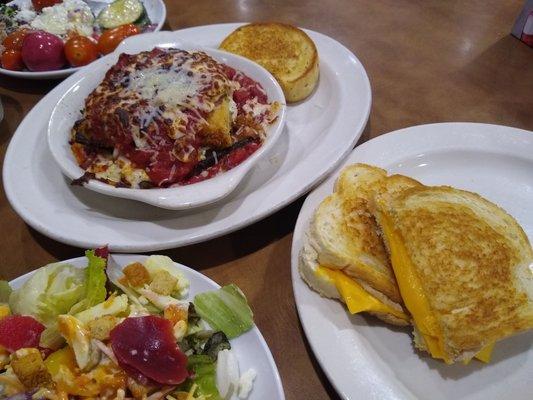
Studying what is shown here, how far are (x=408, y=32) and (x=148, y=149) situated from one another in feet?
6.75

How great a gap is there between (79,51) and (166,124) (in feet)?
4.13

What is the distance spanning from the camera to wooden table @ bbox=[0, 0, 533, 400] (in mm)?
1708

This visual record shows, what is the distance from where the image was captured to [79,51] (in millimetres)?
2684

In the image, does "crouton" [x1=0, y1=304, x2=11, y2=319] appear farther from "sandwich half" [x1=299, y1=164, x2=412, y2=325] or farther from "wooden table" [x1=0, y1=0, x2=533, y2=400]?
"sandwich half" [x1=299, y1=164, x2=412, y2=325]

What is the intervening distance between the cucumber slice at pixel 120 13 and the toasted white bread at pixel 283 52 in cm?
90

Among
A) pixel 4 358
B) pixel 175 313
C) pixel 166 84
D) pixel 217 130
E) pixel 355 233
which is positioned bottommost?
pixel 4 358

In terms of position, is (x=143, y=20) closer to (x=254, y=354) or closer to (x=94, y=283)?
(x=94, y=283)

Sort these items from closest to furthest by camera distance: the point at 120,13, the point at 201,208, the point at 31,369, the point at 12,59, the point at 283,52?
the point at 31,369, the point at 201,208, the point at 283,52, the point at 12,59, the point at 120,13

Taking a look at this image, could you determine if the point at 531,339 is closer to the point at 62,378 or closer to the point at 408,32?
the point at 62,378

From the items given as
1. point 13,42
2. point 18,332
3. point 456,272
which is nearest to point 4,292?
point 18,332

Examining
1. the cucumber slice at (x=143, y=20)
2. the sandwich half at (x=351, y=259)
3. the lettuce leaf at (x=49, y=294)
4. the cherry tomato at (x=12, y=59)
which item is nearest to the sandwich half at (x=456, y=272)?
the sandwich half at (x=351, y=259)

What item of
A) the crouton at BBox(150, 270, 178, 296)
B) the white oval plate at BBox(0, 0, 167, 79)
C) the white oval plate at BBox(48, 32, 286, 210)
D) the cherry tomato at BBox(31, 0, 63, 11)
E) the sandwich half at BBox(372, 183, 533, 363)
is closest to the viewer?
the sandwich half at BBox(372, 183, 533, 363)

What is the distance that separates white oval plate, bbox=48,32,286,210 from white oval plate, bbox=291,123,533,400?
321mm

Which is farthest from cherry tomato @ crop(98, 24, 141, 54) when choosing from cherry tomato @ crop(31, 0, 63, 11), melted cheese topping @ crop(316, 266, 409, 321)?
melted cheese topping @ crop(316, 266, 409, 321)
